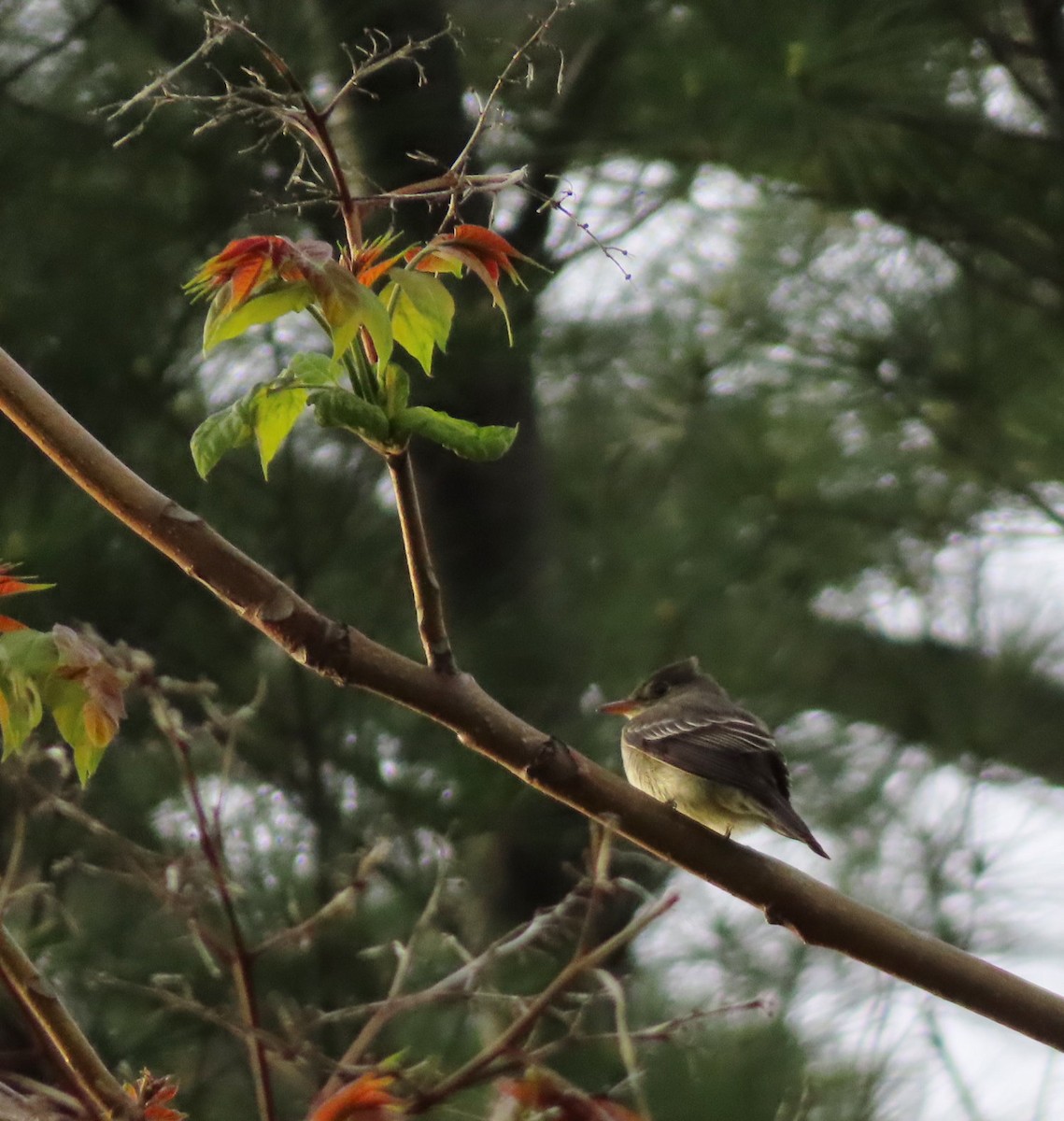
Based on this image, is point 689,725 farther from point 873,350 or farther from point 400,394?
point 873,350

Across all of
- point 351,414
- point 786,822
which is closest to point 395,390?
point 351,414

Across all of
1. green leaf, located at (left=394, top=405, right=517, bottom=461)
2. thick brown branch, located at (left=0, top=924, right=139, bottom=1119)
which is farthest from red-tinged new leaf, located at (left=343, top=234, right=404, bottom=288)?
thick brown branch, located at (left=0, top=924, right=139, bottom=1119)

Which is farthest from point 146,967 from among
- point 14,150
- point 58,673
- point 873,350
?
point 873,350

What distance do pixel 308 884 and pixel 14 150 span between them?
1404mm

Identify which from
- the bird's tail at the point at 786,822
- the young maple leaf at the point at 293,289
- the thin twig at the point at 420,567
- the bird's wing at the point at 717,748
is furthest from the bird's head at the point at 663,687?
the young maple leaf at the point at 293,289

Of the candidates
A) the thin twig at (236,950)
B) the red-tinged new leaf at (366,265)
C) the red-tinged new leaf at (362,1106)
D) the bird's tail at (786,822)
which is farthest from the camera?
the bird's tail at (786,822)

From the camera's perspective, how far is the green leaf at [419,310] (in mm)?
1106

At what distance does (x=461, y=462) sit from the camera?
127 inches

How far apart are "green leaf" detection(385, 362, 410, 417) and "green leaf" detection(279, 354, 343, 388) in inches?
1.5

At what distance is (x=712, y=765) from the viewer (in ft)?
7.02

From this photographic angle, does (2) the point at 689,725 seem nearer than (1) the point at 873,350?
Yes

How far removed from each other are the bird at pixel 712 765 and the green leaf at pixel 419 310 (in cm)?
101

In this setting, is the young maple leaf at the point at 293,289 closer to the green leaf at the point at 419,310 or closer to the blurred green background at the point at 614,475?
the green leaf at the point at 419,310

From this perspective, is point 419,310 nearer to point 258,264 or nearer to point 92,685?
point 258,264
